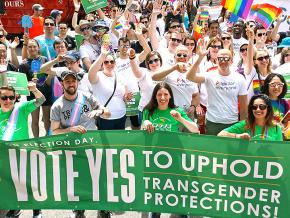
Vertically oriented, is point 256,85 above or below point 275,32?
below

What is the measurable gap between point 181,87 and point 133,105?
1078mm

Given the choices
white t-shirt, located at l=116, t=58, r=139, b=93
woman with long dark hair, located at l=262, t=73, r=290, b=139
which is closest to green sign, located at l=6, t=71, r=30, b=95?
white t-shirt, located at l=116, t=58, r=139, b=93

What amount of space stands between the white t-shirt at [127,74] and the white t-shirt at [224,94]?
1.34m

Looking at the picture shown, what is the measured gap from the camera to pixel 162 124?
4.32 meters

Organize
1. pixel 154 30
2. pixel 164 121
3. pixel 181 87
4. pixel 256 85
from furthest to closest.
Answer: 1. pixel 154 30
2. pixel 256 85
3. pixel 181 87
4. pixel 164 121

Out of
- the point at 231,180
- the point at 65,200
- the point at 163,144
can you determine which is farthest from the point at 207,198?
the point at 65,200

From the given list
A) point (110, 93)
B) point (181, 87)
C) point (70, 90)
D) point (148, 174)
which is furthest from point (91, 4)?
point (148, 174)

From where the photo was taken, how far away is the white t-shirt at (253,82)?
5340 mm

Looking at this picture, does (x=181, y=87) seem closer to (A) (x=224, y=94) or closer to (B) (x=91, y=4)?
(A) (x=224, y=94)

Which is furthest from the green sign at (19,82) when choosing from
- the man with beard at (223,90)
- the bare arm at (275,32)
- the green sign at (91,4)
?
the bare arm at (275,32)

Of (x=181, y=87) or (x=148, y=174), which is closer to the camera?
(x=148, y=174)

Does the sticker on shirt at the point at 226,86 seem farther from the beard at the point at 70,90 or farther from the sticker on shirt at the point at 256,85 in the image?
the beard at the point at 70,90

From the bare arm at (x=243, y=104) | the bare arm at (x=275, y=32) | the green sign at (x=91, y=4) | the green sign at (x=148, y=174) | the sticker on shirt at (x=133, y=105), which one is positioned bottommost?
the green sign at (x=148, y=174)

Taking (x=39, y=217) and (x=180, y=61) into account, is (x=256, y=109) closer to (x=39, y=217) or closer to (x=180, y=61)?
(x=180, y=61)
